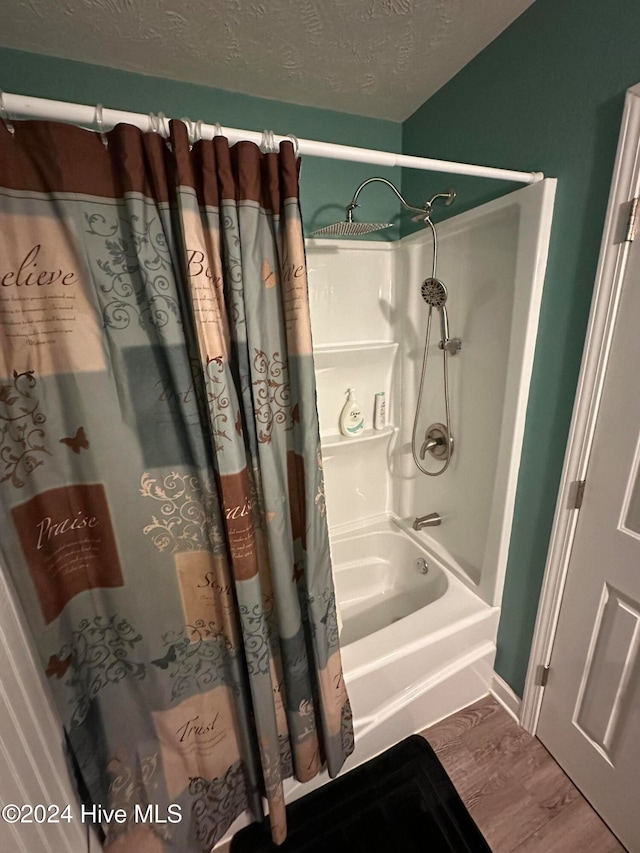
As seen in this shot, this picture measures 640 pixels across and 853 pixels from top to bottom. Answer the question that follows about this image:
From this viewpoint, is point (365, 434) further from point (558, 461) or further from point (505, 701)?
point (505, 701)

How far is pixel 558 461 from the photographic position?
1.14 m

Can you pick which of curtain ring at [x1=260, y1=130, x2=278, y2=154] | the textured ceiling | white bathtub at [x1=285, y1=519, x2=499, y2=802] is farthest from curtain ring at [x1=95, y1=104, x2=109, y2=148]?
white bathtub at [x1=285, y1=519, x2=499, y2=802]

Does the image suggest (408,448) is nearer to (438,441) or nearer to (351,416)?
(438,441)

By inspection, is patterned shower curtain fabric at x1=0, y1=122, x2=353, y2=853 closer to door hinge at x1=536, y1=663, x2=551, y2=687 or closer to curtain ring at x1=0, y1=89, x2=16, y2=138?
curtain ring at x1=0, y1=89, x2=16, y2=138

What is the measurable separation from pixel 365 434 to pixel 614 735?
1370mm

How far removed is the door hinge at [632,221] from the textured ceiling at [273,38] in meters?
0.71

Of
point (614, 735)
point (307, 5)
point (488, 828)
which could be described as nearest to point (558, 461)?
point (614, 735)

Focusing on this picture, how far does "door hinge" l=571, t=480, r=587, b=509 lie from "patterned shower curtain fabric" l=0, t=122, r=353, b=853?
31.3 inches

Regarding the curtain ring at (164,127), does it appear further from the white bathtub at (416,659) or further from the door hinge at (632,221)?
the white bathtub at (416,659)

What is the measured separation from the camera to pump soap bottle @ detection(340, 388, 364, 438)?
1783mm

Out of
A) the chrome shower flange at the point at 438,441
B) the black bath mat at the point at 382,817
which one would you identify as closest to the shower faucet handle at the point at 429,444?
the chrome shower flange at the point at 438,441

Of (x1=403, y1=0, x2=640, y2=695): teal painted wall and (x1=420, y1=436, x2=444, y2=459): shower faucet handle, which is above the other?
(x1=403, y1=0, x2=640, y2=695): teal painted wall

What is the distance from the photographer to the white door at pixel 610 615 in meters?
0.94

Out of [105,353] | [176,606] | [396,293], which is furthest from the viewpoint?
[396,293]
